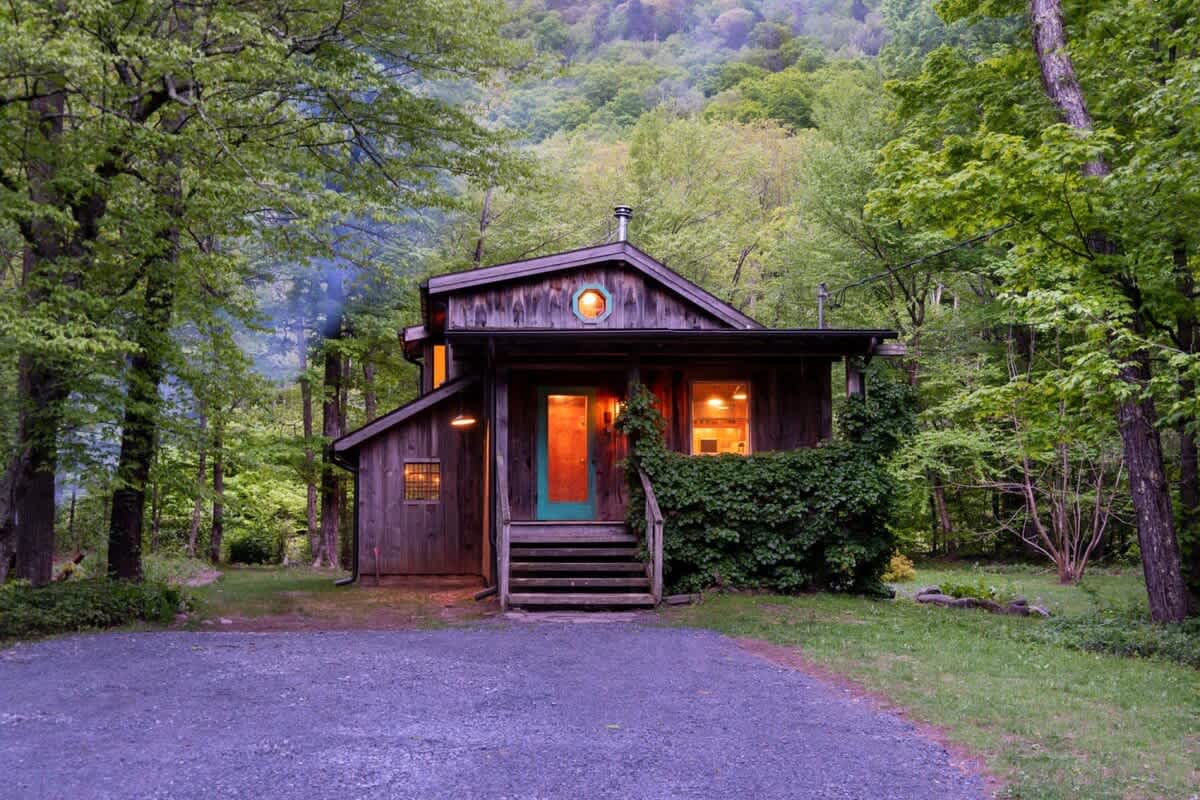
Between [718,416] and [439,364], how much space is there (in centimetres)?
688

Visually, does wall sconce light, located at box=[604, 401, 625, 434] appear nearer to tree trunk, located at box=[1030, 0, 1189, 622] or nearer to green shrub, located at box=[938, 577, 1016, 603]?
green shrub, located at box=[938, 577, 1016, 603]

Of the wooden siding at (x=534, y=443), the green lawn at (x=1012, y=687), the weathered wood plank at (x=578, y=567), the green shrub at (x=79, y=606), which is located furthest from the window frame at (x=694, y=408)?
the green shrub at (x=79, y=606)

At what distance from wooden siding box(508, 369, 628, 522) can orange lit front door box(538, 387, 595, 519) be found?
10cm

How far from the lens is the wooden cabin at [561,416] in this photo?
1342 centimetres

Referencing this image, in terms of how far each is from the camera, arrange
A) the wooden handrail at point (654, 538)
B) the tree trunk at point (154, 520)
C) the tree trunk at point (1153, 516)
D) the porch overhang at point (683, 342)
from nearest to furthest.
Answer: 1. the tree trunk at point (1153, 516)
2. the wooden handrail at point (654, 538)
3. the porch overhang at point (683, 342)
4. the tree trunk at point (154, 520)

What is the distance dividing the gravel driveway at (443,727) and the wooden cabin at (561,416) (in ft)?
13.1

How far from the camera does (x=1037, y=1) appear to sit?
468 inches

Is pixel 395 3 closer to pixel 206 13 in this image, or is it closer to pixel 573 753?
pixel 206 13

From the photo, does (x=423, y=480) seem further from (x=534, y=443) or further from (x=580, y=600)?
(x=580, y=600)

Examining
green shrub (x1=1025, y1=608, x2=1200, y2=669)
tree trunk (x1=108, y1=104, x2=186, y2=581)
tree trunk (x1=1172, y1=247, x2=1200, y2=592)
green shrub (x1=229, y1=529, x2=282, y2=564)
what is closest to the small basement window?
tree trunk (x1=108, y1=104, x2=186, y2=581)

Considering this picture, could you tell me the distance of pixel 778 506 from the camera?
44.6 feet

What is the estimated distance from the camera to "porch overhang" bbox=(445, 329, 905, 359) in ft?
43.7

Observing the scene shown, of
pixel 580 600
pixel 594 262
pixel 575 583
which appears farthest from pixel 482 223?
pixel 580 600

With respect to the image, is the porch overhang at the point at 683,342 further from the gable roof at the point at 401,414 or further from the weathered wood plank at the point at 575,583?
the weathered wood plank at the point at 575,583
